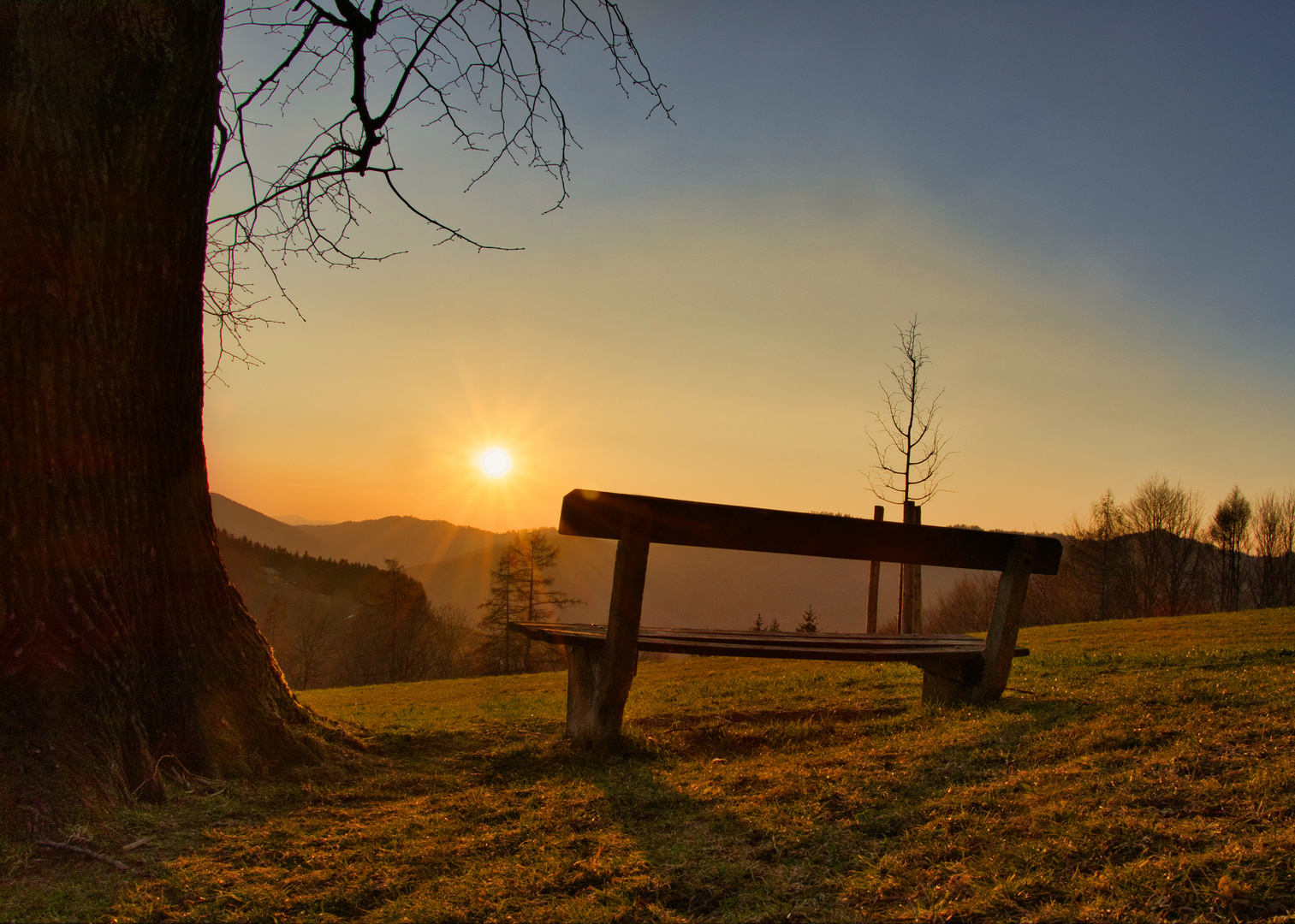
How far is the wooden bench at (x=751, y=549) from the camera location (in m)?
3.96

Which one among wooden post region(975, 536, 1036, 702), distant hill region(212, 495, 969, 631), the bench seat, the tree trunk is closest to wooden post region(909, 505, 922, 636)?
the bench seat

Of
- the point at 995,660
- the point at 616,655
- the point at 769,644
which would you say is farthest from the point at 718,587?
the point at 616,655

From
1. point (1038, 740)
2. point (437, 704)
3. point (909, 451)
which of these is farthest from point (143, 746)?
point (909, 451)

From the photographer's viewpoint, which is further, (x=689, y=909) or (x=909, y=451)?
(x=909, y=451)

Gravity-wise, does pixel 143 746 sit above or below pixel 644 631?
below

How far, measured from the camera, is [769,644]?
455 centimetres

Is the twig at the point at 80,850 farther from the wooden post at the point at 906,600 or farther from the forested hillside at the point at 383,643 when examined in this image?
the forested hillside at the point at 383,643

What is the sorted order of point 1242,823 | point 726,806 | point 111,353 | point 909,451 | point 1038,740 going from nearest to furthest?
point 1242,823, point 726,806, point 111,353, point 1038,740, point 909,451

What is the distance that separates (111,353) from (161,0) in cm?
175

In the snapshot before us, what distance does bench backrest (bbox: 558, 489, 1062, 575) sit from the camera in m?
3.88

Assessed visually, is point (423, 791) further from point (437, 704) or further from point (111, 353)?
point (437, 704)

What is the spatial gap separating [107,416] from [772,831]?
3325mm

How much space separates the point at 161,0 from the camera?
3.62 metres

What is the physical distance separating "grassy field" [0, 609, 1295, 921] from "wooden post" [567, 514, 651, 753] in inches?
7.8
